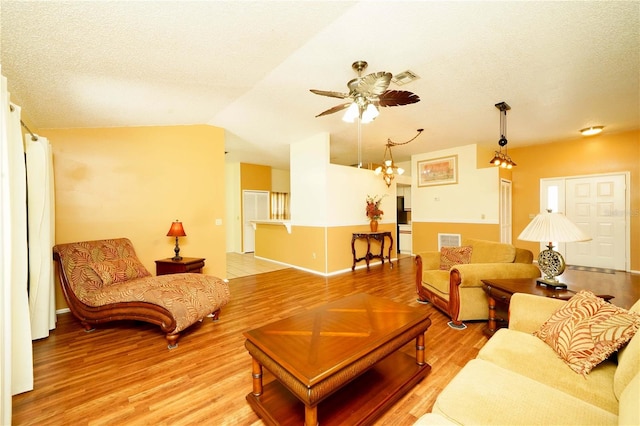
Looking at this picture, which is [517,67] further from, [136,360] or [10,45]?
[136,360]

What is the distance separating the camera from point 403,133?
502 cm

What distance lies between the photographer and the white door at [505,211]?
5.71 metres

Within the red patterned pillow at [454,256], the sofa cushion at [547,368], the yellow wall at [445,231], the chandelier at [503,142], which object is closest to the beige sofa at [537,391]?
the sofa cushion at [547,368]

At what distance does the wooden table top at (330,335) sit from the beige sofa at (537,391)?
46cm

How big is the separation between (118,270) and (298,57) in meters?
3.18

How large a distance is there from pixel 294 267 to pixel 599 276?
19.3 feet

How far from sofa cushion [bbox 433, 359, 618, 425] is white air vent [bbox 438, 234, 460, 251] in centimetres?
540

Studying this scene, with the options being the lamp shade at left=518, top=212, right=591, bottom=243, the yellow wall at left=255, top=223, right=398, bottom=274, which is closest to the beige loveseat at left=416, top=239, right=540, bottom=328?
the lamp shade at left=518, top=212, right=591, bottom=243

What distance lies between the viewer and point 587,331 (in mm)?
1402

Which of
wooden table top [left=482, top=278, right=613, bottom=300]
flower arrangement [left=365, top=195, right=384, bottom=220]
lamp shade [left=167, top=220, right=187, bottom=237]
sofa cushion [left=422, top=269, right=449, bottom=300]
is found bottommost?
sofa cushion [left=422, top=269, right=449, bottom=300]

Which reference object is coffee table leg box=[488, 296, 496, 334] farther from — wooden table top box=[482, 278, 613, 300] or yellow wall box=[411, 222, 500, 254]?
yellow wall box=[411, 222, 500, 254]

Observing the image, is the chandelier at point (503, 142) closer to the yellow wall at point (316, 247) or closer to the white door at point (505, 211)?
the white door at point (505, 211)

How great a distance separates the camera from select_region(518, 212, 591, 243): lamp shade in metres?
2.12

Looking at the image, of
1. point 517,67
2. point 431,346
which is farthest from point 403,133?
point 431,346
